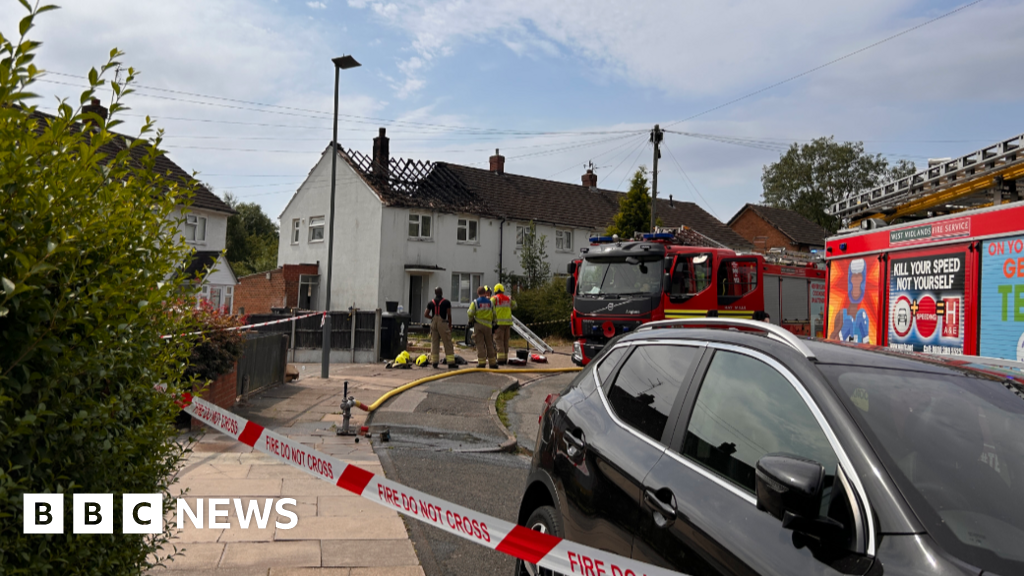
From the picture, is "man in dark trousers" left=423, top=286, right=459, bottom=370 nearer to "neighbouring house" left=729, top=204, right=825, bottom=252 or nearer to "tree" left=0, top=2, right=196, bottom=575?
"tree" left=0, top=2, right=196, bottom=575

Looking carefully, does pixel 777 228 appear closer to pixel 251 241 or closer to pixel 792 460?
pixel 251 241

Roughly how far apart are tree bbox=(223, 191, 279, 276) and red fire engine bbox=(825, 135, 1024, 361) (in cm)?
4866

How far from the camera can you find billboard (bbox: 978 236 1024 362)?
6930 mm

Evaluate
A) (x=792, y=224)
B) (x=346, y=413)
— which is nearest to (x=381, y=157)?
(x=346, y=413)

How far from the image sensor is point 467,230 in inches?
1371

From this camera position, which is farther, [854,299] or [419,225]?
[419,225]

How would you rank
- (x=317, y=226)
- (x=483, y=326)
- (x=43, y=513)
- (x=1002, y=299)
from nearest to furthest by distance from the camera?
(x=43, y=513), (x=1002, y=299), (x=483, y=326), (x=317, y=226)

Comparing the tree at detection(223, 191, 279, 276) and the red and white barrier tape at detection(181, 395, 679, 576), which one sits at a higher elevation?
the tree at detection(223, 191, 279, 276)

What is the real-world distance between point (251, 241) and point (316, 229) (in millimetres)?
34167

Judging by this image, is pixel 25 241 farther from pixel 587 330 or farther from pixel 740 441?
pixel 587 330

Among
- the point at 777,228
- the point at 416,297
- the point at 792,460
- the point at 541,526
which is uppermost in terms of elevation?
the point at 777,228

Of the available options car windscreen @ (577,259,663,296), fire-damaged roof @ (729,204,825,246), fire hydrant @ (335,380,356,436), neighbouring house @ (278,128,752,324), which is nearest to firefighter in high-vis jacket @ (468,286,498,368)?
car windscreen @ (577,259,663,296)

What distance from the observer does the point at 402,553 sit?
16.3ft

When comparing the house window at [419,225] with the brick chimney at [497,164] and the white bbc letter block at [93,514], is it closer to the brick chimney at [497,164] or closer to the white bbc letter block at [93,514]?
the brick chimney at [497,164]
